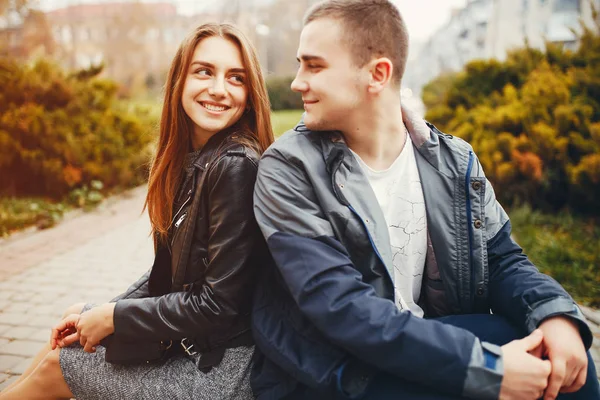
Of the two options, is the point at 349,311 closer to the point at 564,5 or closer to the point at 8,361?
the point at 8,361

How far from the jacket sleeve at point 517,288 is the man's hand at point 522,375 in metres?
0.21

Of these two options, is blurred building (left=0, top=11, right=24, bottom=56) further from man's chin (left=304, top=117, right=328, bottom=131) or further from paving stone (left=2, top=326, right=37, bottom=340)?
man's chin (left=304, top=117, right=328, bottom=131)

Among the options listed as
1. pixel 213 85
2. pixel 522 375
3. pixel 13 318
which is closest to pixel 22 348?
pixel 13 318

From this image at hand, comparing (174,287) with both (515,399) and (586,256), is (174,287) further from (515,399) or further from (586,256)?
(586,256)

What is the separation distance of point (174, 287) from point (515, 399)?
Answer: 3.98ft

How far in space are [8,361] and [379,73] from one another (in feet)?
9.74

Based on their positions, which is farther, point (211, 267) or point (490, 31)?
point (490, 31)

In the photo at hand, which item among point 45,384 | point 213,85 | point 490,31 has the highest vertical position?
point 490,31

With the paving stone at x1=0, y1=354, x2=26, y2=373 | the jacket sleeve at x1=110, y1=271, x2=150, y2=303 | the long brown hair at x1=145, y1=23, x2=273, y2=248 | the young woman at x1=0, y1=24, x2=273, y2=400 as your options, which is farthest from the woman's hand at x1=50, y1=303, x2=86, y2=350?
the paving stone at x1=0, y1=354, x2=26, y2=373

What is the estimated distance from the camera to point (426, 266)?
200cm

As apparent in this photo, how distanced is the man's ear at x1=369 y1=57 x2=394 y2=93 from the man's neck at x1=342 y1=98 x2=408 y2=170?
79 mm

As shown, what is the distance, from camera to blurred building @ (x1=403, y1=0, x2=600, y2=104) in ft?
81.6

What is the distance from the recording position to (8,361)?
3.24m

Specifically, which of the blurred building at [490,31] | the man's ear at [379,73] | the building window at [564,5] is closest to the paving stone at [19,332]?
the man's ear at [379,73]
